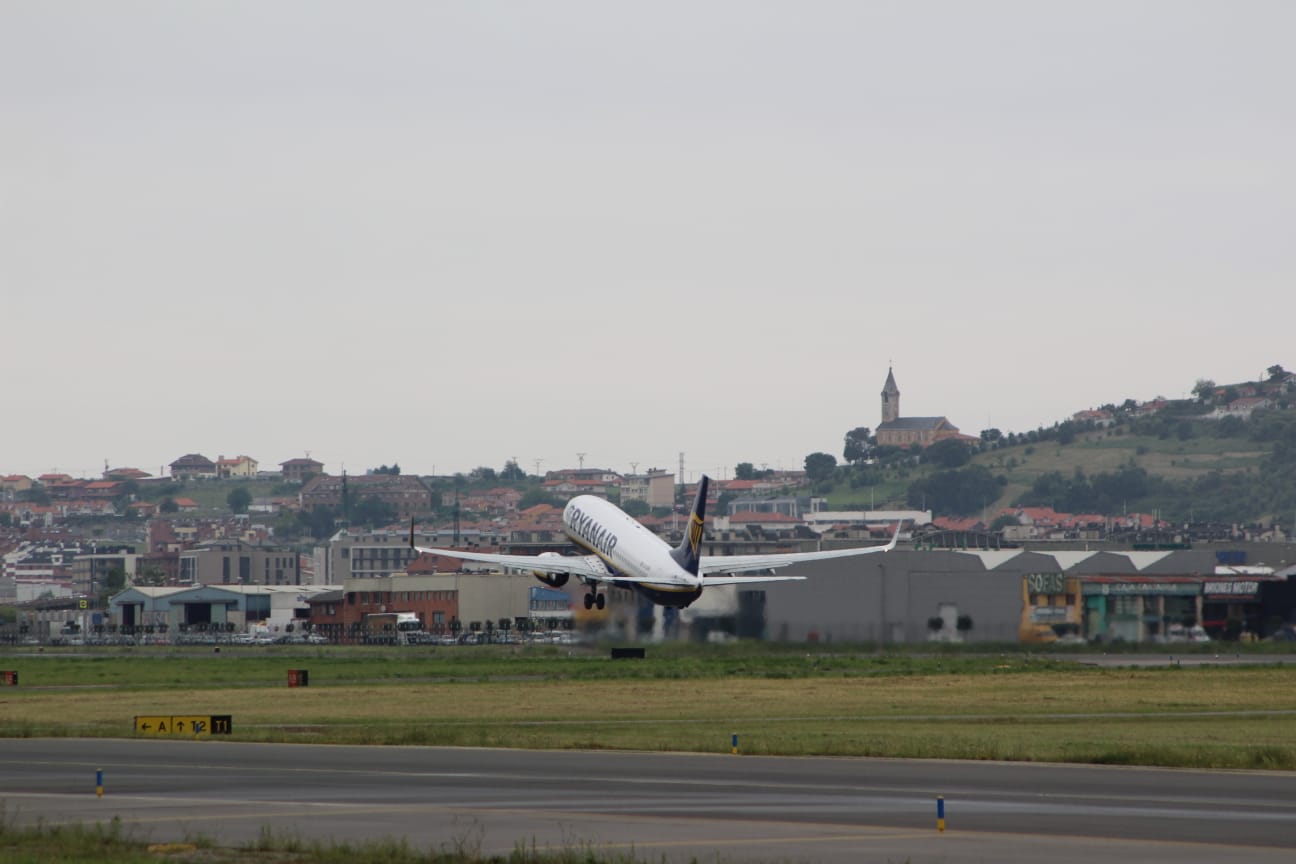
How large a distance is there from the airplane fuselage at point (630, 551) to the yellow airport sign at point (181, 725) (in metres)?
46.1

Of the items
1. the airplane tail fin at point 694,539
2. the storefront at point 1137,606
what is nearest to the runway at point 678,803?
the airplane tail fin at point 694,539

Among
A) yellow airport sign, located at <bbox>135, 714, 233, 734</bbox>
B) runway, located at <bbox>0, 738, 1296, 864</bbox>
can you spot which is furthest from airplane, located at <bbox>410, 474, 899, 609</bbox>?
runway, located at <bbox>0, 738, 1296, 864</bbox>

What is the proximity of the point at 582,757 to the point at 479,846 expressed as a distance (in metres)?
20.6

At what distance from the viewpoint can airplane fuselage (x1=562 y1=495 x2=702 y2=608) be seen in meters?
107

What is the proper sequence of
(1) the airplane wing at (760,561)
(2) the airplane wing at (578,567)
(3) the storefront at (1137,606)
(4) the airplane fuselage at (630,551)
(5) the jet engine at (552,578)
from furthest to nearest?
(3) the storefront at (1137,606), (1) the airplane wing at (760,561), (5) the jet engine at (552,578), (2) the airplane wing at (578,567), (4) the airplane fuselage at (630,551)

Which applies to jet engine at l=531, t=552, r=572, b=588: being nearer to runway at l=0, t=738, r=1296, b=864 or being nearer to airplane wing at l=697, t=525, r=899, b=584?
airplane wing at l=697, t=525, r=899, b=584

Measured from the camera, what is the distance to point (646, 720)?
223 feet

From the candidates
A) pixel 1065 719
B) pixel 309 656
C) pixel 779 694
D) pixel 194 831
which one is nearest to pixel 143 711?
pixel 779 694

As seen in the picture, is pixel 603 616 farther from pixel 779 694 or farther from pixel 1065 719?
pixel 1065 719

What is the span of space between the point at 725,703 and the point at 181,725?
23192mm

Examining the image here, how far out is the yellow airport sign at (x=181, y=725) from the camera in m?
62.4

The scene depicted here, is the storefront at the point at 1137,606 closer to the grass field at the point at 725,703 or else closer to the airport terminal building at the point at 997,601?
the airport terminal building at the point at 997,601

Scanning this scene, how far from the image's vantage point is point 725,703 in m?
76.9

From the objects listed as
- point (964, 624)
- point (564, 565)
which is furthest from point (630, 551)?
point (964, 624)
